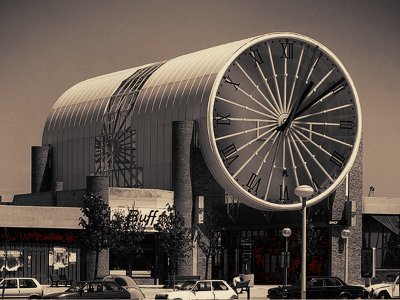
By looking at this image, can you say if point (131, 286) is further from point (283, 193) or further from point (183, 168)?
point (283, 193)

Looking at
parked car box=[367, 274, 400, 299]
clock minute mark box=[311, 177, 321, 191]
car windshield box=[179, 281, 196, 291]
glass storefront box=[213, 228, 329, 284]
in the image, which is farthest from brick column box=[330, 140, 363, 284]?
car windshield box=[179, 281, 196, 291]

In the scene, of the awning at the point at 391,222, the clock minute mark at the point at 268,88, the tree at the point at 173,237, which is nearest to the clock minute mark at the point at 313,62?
the clock minute mark at the point at 268,88

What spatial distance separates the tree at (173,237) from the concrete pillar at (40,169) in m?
28.2

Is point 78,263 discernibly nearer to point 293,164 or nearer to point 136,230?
point 136,230

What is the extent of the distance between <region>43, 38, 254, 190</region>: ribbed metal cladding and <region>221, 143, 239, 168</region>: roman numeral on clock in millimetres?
3241

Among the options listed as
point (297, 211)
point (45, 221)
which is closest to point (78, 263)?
point (45, 221)

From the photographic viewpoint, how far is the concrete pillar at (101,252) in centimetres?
8781

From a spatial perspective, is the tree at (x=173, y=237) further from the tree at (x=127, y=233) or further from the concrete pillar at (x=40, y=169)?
the concrete pillar at (x=40, y=169)

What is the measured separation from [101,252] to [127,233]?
4374 mm

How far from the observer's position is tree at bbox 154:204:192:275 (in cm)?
8681

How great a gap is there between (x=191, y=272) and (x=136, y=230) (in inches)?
Result: 244

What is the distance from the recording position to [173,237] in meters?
87.0

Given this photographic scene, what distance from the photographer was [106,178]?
293 ft

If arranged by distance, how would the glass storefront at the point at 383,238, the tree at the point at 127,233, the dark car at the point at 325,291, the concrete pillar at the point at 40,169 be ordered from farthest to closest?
the concrete pillar at the point at 40,169
the glass storefront at the point at 383,238
the tree at the point at 127,233
the dark car at the point at 325,291
